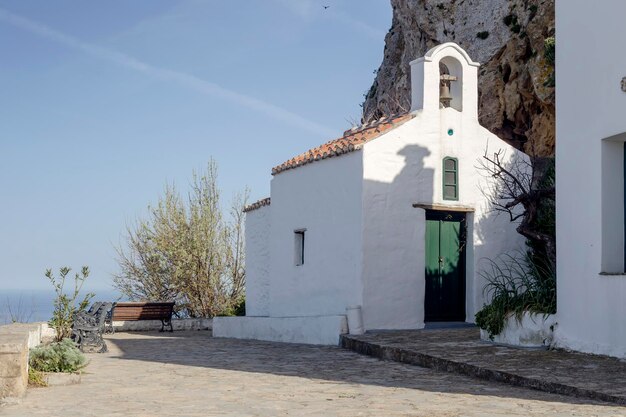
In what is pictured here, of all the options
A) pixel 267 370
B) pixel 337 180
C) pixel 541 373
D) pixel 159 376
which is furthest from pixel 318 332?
A: pixel 541 373

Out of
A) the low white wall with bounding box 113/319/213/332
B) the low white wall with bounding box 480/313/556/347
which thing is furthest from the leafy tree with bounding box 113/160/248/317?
the low white wall with bounding box 480/313/556/347

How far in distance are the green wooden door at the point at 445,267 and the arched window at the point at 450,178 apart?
1.24 feet

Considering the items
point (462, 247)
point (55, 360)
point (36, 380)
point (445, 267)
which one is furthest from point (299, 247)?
point (36, 380)

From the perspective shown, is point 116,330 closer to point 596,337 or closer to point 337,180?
point 337,180

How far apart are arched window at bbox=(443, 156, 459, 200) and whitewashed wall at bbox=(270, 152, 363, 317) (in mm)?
1809

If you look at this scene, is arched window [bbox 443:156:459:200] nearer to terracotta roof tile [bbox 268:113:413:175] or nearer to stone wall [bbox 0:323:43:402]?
terracotta roof tile [bbox 268:113:413:175]

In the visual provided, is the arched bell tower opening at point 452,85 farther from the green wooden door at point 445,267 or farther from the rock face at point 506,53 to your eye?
the rock face at point 506,53

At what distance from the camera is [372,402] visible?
759cm

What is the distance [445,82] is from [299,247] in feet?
15.0

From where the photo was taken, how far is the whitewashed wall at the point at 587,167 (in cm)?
995

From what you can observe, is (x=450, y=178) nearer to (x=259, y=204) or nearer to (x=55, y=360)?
(x=259, y=204)

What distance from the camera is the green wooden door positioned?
49.9 feet

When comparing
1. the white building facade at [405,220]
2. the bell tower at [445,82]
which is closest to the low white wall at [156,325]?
the white building facade at [405,220]

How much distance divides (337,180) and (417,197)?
157 cm
